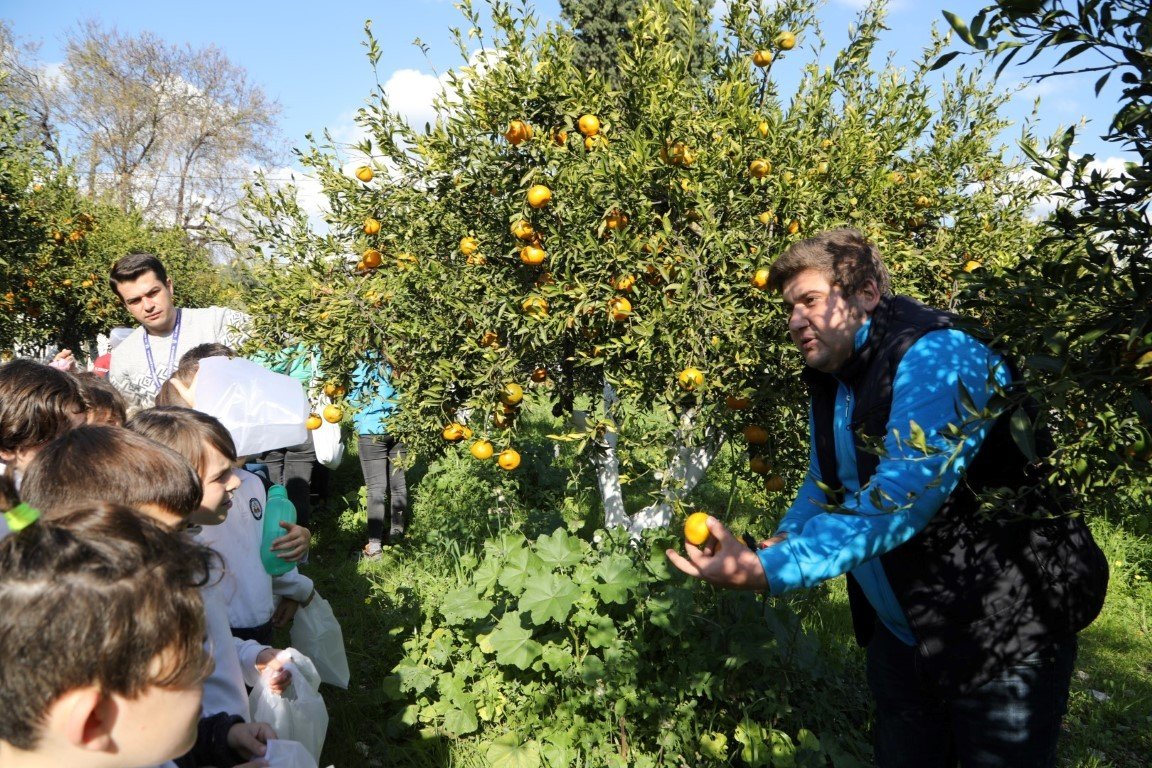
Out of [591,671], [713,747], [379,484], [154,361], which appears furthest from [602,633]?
[379,484]

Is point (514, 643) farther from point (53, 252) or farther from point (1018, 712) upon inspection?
point (53, 252)

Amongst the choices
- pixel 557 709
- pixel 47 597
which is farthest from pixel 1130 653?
pixel 47 597

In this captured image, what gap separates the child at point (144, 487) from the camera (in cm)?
140

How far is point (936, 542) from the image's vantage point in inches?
65.6

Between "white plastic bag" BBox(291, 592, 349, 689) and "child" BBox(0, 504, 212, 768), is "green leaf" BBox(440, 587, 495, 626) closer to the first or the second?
"white plastic bag" BBox(291, 592, 349, 689)

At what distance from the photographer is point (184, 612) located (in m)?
1.04

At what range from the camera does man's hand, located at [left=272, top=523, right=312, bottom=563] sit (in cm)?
247

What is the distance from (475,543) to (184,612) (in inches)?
145

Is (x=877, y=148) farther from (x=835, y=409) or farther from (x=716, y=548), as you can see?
(x=716, y=548)

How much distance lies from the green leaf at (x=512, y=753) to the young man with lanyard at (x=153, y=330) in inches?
80.4

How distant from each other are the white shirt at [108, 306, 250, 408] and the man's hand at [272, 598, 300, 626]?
135 centimetres

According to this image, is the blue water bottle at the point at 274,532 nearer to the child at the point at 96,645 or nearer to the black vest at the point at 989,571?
the child at the point at 96,645

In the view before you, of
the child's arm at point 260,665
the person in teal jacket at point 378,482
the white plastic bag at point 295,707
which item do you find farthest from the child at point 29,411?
the person in teal jacket at point 378,482

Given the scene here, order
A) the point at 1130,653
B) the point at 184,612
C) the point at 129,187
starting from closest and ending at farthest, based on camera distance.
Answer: the point at 184,612, the point at 1130,653, the point at 129,187
